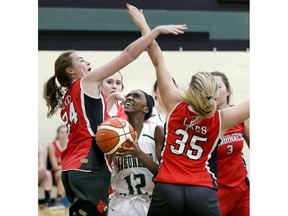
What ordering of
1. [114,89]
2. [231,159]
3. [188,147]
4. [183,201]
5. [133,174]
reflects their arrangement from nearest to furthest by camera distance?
1. [183,201]
2. [188,147]
3. [133,174]
4. [231,159]
5. [114,89]

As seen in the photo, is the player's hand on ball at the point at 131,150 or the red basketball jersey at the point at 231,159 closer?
the player's hand on ball at the point at 131,150

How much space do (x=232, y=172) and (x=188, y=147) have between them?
134 cm

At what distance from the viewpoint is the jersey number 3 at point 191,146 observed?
4676 millimetres

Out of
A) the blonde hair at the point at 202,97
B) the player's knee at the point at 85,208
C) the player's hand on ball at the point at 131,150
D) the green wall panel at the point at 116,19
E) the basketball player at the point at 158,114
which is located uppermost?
the green wall panel at the point at 116,19

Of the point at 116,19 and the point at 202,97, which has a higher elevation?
the point at 116,19

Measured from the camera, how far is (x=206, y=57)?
1279 centimetres

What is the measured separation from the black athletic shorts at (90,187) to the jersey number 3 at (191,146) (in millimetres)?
687

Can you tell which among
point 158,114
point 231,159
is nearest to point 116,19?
point 158,114

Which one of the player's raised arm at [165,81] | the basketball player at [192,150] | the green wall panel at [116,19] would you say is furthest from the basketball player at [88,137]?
the green wall panel at [116,19]

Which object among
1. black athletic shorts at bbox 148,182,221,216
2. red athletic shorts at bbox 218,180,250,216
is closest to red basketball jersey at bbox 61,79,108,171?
black athletic shorts at bbox 148,182,221,216

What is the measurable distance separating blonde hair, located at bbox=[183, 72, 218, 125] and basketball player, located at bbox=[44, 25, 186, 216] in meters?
0.52

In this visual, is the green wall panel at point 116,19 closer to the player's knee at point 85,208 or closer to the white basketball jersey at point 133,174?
the white basketball jersey at point 133,174

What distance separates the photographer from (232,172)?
588 cm

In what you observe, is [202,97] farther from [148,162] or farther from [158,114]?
[158,114]
